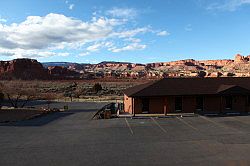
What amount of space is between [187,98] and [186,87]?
1397 mm

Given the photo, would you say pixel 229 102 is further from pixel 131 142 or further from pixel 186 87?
pixel 131 142

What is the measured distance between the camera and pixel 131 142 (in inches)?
757

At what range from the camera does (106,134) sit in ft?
72.6

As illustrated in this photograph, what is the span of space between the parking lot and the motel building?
3.14 metres

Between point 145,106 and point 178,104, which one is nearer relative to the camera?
point 145,106

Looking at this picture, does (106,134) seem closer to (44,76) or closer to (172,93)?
(172,93)

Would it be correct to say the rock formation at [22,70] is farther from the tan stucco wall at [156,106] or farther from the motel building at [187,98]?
the tan stucco wall at [156,106]

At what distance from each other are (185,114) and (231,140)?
11.4 meters

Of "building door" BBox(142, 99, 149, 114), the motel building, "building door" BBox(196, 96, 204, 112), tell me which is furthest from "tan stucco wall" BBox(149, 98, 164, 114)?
"building door" BBox(196, 96, 204, 112)

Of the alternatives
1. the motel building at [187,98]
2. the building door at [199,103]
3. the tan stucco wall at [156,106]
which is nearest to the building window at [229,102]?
the motel building at [187,98]

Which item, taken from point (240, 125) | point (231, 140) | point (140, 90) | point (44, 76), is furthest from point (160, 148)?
point (44, 76)

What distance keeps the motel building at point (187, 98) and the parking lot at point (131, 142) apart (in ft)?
10.3

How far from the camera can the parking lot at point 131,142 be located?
1538cm

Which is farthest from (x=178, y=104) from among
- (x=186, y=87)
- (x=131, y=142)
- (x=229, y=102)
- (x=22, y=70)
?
(x=22, y=70)
